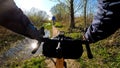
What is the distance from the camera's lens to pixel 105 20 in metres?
1.35

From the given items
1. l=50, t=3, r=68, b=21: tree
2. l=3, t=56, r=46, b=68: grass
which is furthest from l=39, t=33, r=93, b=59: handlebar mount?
l=50, t=3, r=68, b=21: tree

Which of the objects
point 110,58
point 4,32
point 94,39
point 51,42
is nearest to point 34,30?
point 51,42

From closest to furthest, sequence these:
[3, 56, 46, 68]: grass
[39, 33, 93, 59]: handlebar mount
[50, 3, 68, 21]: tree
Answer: [39, 33, 93, 59]: handlebar mount → [3, 56, 46, 68]: grass → [50, 3, 68, 21]: tree

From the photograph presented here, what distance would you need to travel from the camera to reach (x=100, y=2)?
1312 millimetres

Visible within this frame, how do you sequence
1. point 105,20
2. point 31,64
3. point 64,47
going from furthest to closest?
point 31,64, point 64,47, point 105,20

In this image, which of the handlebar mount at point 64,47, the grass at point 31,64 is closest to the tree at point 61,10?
the grass at point 31,64

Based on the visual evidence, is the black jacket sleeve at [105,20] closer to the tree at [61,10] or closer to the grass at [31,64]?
the grass at [31,64]

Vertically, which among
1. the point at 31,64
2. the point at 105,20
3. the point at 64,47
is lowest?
the point at 31,64

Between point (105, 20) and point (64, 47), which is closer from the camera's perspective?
point (105, 20)

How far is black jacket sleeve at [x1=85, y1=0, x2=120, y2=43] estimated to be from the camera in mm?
1217

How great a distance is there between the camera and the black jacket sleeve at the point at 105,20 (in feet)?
3.99

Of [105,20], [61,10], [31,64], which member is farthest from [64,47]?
[61,10]

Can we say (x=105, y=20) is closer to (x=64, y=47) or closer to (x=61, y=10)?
(x=64, y=47)

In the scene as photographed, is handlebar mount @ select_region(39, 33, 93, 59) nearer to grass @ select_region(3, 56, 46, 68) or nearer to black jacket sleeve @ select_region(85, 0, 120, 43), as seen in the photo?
black jacket sleeve @ select_region(85, 0, 120, 43)
